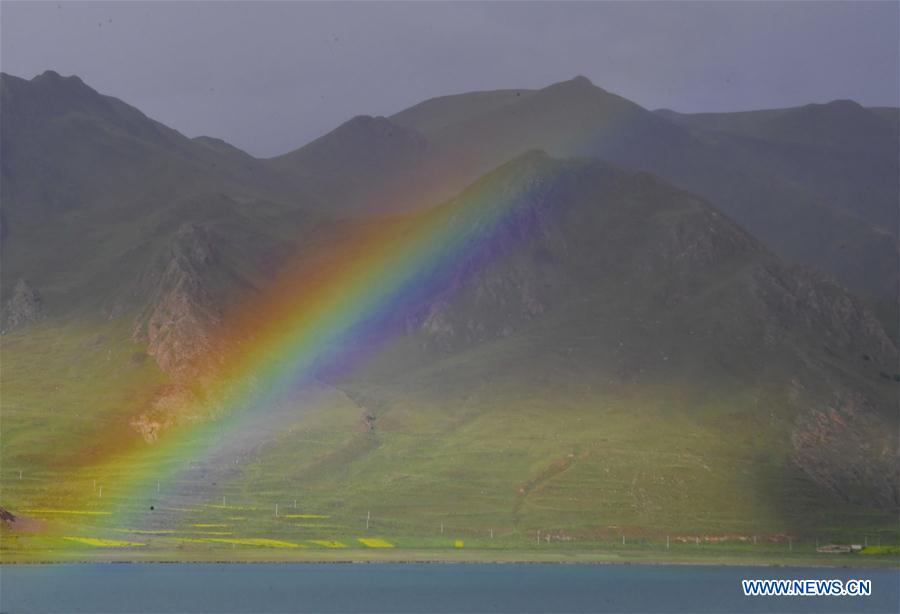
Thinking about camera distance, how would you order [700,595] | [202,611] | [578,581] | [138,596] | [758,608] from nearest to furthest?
[202,611]
[138,596]
[758,608]
[700,595]
[578,581]

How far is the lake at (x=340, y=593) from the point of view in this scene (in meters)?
154

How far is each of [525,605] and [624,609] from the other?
11895 mm

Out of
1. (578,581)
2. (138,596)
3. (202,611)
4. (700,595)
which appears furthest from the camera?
(578,581)

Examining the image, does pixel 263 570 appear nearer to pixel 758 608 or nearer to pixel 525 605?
pixel 525 605

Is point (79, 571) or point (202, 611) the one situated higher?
point (79, 571)

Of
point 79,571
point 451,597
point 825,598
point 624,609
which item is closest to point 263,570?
point 79,571

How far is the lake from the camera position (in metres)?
154

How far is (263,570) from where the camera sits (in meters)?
198

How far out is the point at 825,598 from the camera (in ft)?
629

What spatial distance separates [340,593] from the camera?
170m

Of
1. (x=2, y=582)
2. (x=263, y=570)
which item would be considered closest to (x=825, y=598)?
(x=263, y=570)

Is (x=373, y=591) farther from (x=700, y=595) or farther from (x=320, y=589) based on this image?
(x=700, y=595)

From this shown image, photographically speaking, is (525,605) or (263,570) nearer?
(525,605)

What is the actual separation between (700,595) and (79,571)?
85.3m
